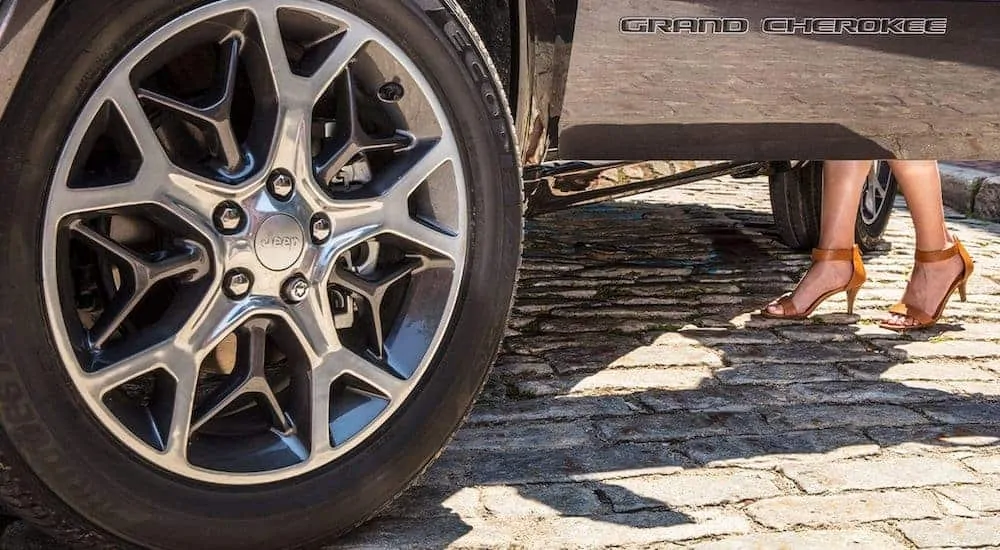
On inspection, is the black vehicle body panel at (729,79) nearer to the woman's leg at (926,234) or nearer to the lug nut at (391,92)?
the lug nut at (391,92)

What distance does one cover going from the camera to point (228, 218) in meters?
2.08

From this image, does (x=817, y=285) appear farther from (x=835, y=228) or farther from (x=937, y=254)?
(x=937, y=254)

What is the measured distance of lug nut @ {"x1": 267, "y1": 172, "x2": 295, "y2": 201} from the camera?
6.97 ft

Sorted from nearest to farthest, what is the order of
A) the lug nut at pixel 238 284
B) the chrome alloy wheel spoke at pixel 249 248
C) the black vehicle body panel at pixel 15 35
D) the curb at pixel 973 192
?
the black vehicle body panel at pixel 15 35
the chrome alloy wheel spoke at pixel 249 248
the lug nut at pixel 238 284
the curb at pixel 973 192

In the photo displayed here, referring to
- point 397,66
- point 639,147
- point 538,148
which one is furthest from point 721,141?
point 397,66

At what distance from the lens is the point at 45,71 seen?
5.99 feet

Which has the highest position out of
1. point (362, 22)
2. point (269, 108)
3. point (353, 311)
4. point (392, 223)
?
point (362, 22)

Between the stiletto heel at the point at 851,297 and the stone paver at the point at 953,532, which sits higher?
the stiletto heel at the point at 851,297

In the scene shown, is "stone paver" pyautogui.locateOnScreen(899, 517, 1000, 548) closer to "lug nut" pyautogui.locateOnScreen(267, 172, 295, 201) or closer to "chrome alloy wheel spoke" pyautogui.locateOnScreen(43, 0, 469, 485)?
"chrome alloy wheel spoke" pyautogui.locateOnScreen(43, 0, 469, 485)

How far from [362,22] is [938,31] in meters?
1.20

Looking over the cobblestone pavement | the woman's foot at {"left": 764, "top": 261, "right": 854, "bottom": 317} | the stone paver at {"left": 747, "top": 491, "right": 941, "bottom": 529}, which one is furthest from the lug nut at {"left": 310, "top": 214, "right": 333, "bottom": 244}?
the woman's foot at {"left": 764, "top": 261, "right": 854, "bottom": 317}

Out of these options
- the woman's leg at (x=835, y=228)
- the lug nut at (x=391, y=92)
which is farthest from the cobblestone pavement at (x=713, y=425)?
the lug nut at (x=391, y=92)

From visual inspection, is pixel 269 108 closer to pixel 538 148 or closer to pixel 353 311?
pixel 353 311

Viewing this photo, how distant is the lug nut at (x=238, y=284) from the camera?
2.10 metres
